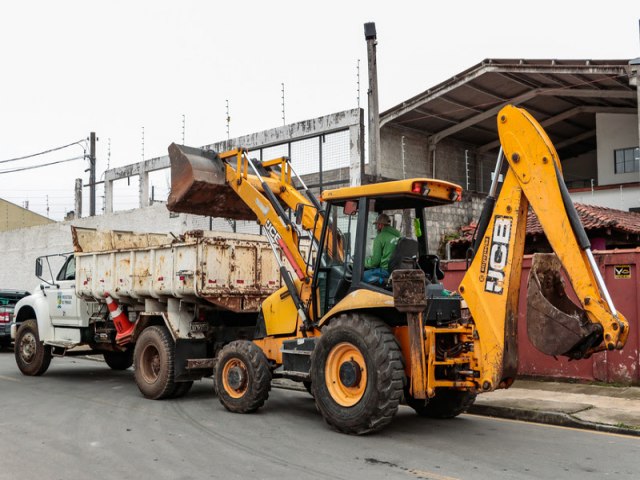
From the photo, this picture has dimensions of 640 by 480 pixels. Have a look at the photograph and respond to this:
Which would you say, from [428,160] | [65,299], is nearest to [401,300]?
[65,299]

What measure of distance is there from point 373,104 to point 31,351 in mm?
9215

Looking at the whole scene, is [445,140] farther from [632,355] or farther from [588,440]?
[588,440]

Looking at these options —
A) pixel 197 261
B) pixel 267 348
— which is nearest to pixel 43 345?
pixel 197 261

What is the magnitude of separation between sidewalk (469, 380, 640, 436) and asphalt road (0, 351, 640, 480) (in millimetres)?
286

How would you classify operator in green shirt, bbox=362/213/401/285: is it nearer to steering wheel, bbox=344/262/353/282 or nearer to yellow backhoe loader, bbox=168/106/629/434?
yellow backhoe loader, bbox=168/106/629/434

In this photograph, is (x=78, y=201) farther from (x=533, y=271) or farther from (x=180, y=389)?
(x=533, y=271)

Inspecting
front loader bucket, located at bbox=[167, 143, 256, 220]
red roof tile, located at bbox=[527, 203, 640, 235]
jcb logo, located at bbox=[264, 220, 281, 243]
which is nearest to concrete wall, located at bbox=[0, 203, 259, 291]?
red roof tile, located at bbox=[527, 203, 640, 235]

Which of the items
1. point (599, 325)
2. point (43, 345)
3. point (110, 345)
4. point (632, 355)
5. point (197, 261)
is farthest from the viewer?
point (43, 345)

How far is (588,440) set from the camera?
776cm

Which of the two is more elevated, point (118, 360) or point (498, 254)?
point (498, 254)

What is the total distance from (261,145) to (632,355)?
12209 mm

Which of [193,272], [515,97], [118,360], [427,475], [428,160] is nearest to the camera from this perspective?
[427,475]

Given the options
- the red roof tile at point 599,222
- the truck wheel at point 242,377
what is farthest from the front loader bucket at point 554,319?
the red roof tile at point 599,222

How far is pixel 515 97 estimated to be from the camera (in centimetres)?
2383
